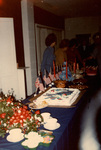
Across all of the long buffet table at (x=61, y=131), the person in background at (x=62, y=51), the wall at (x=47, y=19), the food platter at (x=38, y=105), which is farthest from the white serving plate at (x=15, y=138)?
the wall at (x=47, y=19)

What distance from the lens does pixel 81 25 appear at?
8367 millimetres

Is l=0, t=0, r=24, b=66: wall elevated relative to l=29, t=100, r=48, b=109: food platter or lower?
elevated

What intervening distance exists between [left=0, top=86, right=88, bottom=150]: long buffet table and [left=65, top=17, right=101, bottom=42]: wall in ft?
22.5

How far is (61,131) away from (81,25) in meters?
7.70

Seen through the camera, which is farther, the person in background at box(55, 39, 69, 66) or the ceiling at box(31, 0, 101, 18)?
the ceiling at box(31, 0, 101, 18)

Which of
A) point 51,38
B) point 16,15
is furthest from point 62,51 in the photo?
point 16,15

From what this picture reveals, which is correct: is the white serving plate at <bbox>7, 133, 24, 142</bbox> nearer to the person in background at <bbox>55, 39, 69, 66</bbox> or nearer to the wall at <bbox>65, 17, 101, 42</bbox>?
the person in background at <bbox>55, 39, 69, 66</bbox>

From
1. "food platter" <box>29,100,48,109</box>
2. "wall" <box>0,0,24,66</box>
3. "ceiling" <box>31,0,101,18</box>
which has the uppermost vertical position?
"ceiling" <box>31,0,101,18</box>

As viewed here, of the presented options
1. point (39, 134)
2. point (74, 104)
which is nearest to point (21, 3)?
point (74, 104)

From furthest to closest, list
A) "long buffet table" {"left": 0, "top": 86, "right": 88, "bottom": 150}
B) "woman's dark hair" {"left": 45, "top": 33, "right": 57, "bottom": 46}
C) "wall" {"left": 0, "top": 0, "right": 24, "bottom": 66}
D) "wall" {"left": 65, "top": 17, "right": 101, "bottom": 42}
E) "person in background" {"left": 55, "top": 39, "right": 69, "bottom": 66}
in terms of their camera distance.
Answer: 1. "wall" {"left": 65, "top": 17, "right": 101, "bottom": 42}
2. "wall" {"left": 0, "top": 0, "right": 24, "bottom": 66}
3. "person in background" {"left": 55, "top": 39, "right": 69, "bottom": 66}
4. "woman's dark hair" {"left": 45, "top": 33, "right": 57, "bottom": 46}
5. "long buffet table" {"left": 0, "top": 86, "right": 88, "bottom": 150}

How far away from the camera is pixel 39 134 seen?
3.87ft

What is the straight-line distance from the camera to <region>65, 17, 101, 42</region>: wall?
8203mm

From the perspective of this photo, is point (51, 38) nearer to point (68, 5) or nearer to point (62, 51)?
point (62, 51)

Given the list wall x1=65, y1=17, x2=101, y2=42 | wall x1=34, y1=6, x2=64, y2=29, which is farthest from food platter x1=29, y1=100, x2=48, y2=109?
wall x1=65, y1=17, x2=101, y2=42
